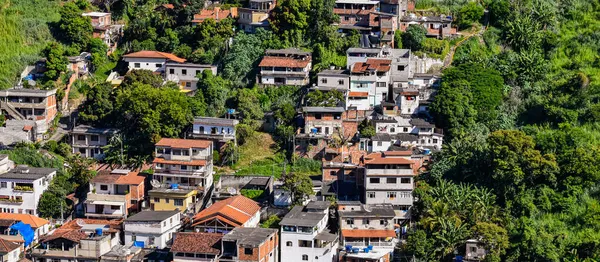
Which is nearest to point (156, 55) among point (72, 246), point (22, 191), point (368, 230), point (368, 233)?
point (22, 191)

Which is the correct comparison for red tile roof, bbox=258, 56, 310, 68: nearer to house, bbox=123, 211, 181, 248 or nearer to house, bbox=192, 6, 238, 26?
house, bbox=192, 6, 238, 26

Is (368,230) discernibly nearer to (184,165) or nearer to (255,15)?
(184,165)

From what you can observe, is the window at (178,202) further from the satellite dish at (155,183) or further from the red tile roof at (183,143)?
the red tile roof at (183,143)

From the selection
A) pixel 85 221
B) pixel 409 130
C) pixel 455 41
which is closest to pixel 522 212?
pixel 409 130

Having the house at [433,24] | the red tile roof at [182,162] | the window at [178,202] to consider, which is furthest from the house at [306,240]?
the house at [433,24]

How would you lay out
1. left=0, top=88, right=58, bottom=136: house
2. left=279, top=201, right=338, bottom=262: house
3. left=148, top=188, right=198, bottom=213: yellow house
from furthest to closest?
left=0, top=88, right=58, bottom=136: house < left=148, top=188, right=198, bottom=213: yellow house < left=279, top=201, right=338, bottom=262: house

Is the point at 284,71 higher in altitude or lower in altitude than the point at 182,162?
higher

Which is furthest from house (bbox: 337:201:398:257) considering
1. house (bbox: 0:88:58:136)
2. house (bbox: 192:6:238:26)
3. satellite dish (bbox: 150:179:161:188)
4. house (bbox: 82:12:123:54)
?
house (bbox: 82:12:123:54)
